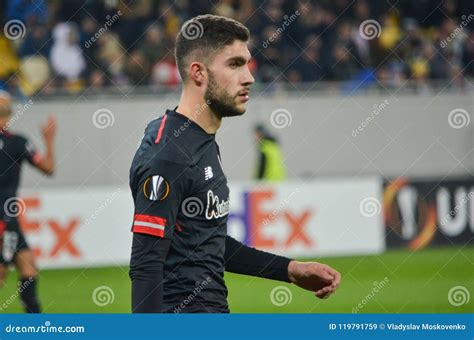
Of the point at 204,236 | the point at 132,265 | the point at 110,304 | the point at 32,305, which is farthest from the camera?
the point at 110,304

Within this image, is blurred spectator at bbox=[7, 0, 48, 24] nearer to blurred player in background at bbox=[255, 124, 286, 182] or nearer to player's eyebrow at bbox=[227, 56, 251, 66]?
blurred player in background at bbox=[255, 124, 286, 182]

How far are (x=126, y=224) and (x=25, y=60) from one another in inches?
113

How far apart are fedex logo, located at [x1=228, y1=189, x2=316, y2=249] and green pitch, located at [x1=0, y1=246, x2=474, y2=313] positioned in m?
0.48

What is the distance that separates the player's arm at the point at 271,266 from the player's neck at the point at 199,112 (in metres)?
0.61

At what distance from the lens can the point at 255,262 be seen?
4957 mm

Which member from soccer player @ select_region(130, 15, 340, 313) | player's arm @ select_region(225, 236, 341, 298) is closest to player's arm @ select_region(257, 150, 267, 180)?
player's arm @ select_region(225, 236, 341, 298)

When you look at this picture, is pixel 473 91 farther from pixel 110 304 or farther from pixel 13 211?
pixel 13 211

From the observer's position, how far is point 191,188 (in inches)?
172

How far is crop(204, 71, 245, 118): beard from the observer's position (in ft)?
14.8

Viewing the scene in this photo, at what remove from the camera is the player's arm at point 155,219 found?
4.17m

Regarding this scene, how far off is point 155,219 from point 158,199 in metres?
0.08

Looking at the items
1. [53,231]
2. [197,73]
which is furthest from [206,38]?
[53,231]

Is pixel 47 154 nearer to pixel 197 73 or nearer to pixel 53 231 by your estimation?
pixel 53 231

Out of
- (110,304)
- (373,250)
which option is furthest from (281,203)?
(110,304)
